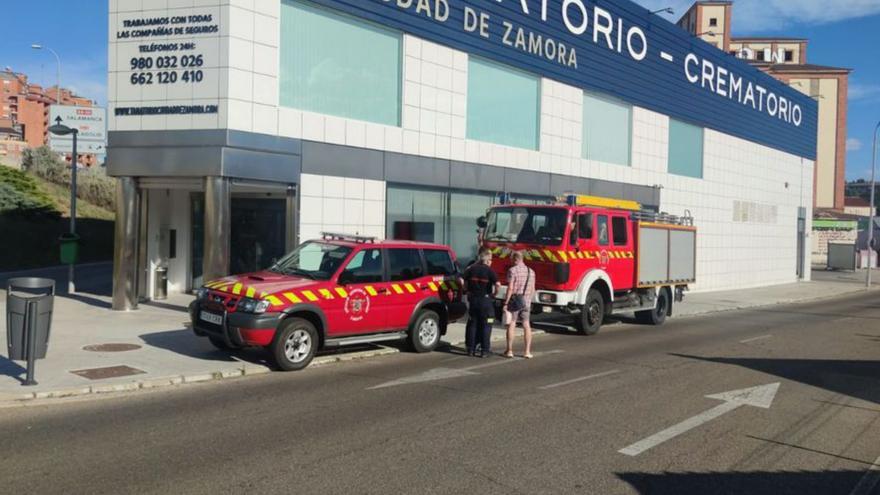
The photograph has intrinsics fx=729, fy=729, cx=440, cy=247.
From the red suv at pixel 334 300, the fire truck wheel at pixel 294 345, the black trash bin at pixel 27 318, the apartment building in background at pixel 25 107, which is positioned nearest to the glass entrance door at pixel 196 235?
the red suv at pixel 334 300

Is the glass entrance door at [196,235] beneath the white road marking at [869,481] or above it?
above

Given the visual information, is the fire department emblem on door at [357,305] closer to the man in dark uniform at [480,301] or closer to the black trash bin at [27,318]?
the man in dark uniform at [480,301]

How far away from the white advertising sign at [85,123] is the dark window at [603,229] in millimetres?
13509

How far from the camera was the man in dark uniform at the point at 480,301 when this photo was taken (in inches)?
459

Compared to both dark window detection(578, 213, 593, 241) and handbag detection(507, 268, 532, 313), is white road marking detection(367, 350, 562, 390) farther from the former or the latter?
dark window detection(578, 213, 593, 241)

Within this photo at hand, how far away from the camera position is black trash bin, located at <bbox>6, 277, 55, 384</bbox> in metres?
8.32

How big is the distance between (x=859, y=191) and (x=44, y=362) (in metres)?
152

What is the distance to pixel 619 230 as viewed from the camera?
16.1 meters

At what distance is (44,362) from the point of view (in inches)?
392

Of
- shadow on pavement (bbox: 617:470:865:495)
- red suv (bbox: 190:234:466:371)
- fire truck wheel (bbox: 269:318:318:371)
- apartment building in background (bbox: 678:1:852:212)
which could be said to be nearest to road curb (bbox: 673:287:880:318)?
red suv (bbox: 190:234:466:371)

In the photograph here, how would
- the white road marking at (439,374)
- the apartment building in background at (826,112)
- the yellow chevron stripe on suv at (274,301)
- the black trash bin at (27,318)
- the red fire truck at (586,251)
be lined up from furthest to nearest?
the apartment building in background at (826,112), the red fire truck at (586,251), the yellow chevron stripe on suv at (274,301), the white road marking at (439,374), the black trash bin at (27,318)

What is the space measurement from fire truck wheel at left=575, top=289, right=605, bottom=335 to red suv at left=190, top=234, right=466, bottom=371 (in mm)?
3721

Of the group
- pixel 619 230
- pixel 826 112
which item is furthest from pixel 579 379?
pixel 826 112

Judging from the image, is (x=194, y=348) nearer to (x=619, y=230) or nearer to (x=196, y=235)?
(x=196, y=235)
